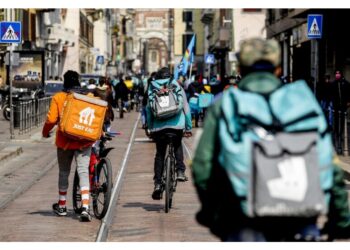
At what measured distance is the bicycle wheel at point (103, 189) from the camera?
11953mm

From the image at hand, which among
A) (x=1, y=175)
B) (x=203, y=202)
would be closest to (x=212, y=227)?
(x=203, y=202)

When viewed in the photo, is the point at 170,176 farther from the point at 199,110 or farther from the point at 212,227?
the point at 199,110

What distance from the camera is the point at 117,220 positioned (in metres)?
12.3

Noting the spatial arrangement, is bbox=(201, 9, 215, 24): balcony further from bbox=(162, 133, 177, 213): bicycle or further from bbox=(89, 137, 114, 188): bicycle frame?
bbox=(89, 137, 114, 188): bicycle frame

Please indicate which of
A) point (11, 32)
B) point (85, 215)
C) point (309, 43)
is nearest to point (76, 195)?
point (85, 215)

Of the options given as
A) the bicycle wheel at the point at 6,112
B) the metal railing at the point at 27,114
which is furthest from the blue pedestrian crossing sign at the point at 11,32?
the bicycle wheel at the point at 6,112

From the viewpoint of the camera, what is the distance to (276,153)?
4953 mm

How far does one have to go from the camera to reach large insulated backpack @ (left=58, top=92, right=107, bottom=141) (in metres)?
11.5

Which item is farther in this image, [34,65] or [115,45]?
[115,45]

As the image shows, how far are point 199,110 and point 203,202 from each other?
98.8ft

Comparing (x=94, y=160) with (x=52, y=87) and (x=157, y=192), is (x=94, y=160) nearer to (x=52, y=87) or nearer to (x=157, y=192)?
(x=157, y=192)

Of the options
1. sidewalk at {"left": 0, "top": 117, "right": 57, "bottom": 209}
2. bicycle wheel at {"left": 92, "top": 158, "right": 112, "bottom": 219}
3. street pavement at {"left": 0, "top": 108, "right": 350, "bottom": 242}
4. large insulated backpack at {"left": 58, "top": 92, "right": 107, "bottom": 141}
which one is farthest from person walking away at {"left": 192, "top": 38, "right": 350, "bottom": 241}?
sidewalk at {"left": 0, "top": 117, "right": 57, "bottom": 209}

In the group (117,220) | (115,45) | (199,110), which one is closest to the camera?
(117,220)

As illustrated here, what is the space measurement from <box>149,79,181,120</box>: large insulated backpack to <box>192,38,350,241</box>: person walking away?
772cm
